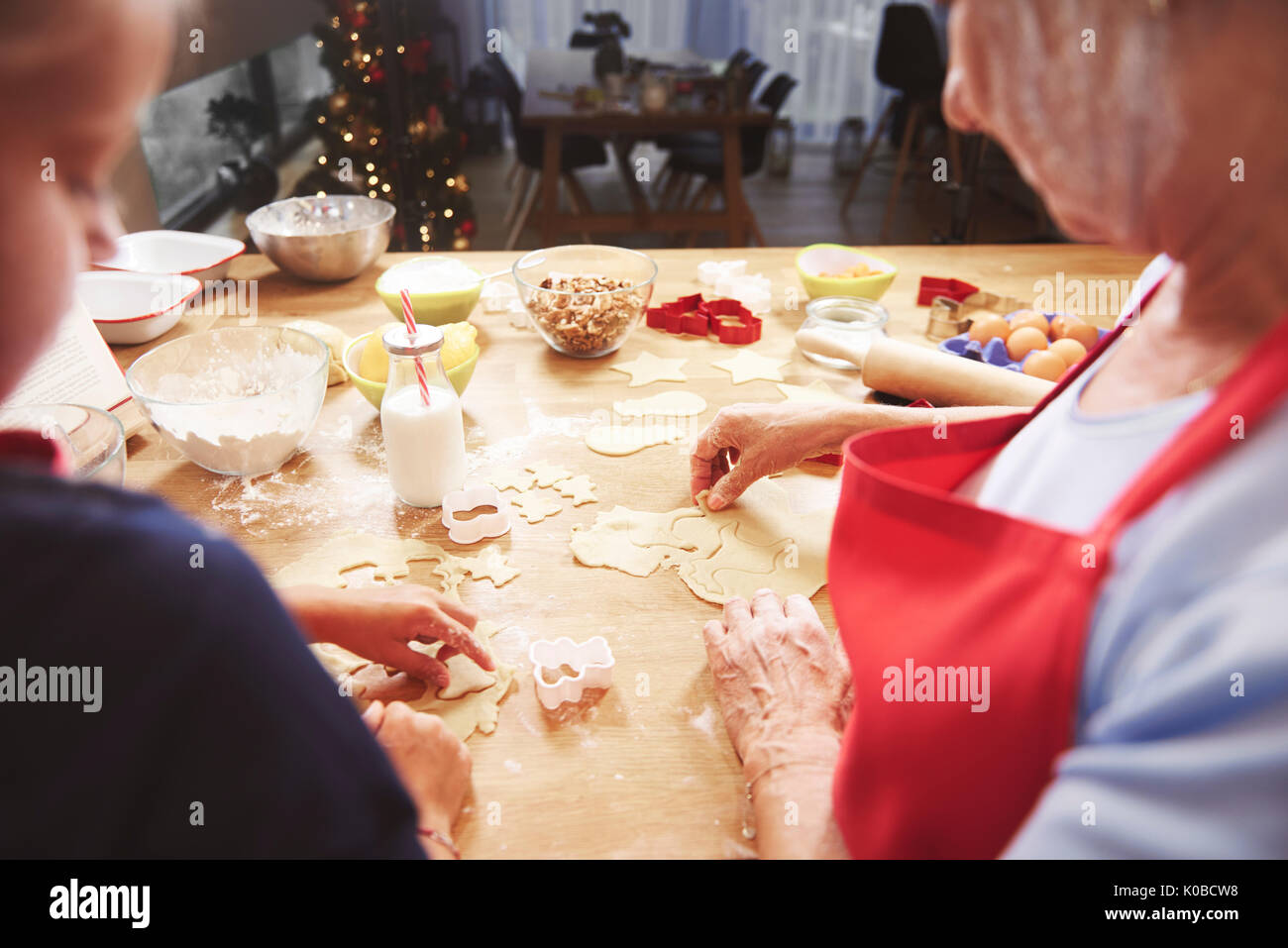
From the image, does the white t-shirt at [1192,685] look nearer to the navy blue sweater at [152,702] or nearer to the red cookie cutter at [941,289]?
the navy blue sweater at [152,702]

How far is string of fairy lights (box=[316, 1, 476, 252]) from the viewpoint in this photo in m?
3.25

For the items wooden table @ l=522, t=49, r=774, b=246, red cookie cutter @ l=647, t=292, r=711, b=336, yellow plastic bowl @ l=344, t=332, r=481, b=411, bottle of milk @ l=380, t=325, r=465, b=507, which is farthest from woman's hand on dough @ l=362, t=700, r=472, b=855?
wooden table @ l=522, t=49, r=774, b=246

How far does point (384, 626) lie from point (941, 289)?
143 centimetres

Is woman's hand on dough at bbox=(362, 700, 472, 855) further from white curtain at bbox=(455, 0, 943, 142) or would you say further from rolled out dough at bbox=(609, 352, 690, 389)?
white curtain at bbox=(455, 0, 943, 142)

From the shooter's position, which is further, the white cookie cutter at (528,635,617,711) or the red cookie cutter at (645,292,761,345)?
the red cookie cutter at (645,292,761,345)

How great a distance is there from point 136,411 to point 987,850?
53.7 inches

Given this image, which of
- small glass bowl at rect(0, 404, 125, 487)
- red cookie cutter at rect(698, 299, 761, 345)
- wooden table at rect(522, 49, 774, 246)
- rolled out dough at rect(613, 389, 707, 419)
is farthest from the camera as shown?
wooden table at rect(522, 49, 774, 246)

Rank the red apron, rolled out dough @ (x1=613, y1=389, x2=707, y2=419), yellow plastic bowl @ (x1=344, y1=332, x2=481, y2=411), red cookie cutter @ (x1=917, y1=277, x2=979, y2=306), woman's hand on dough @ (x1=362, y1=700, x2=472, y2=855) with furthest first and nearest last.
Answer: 1. red cookie cutter @ (x1=917, y1=277, x2=979, y2=306)
2. rolled out dough @ (x1=613, y1=389, x2=707, y2=419)
3. yellow plastic bowl @ (x1=344, y1=332, x2=481, y2=411)
4. woman's hand on dough @ (x1=362, y1=700, x2=472, y2=855)
5. the red apron

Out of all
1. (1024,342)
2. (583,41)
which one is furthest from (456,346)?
(583,41)

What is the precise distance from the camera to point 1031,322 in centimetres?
154

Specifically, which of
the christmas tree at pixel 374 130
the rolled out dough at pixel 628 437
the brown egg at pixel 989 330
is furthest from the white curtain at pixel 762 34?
the rolled out dough at pixel 628 437

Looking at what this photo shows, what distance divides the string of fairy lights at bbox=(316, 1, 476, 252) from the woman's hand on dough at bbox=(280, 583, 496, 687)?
2.36 m

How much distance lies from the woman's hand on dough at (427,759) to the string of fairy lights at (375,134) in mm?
2490
